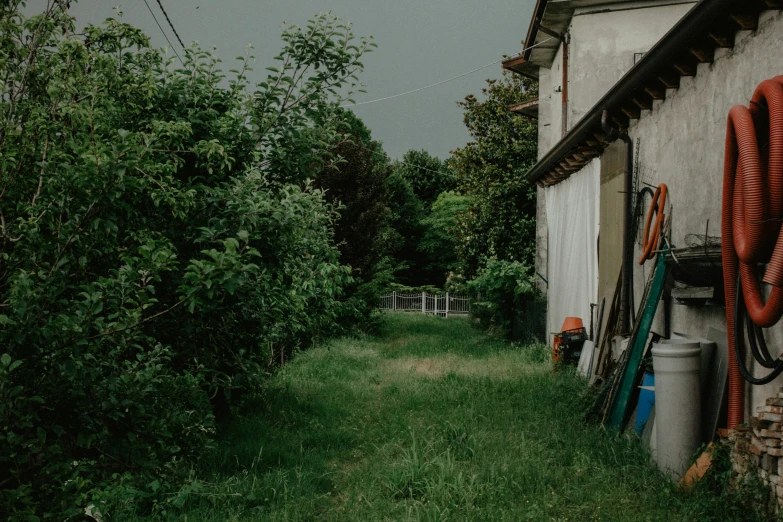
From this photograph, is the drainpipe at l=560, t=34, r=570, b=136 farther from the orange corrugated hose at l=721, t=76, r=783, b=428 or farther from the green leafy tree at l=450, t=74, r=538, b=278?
the orange corrugated hose at l=721, t=76, r=783, b=428

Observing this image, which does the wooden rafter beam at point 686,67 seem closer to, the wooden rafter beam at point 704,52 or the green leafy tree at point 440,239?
the wooden rafter beam at point 704,52

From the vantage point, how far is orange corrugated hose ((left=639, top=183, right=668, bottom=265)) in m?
6.75

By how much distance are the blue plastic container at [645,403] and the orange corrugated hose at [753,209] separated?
1.26 metres

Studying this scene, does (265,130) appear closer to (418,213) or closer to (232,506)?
(232,506)

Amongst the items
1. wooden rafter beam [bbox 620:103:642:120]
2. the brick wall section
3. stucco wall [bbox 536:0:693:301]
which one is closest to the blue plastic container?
the brick wall section

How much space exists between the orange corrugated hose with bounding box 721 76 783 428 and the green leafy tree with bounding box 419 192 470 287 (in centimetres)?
3623

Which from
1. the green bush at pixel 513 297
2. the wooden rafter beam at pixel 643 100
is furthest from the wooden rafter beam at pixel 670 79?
the green bush at pixel 513 297

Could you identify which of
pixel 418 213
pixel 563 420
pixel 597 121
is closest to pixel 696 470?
pixel 563 420

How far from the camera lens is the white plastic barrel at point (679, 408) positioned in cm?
514

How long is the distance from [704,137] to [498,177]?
1637cm

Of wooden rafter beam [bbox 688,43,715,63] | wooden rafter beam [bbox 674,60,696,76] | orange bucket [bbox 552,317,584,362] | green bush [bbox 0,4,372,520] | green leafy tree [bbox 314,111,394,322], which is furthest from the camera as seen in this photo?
green leafy tree [bbox 314,111,394,322]

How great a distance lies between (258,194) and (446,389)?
4411 mm

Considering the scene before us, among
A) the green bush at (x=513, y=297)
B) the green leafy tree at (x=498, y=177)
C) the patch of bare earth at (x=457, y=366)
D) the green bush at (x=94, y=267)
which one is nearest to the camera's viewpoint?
the green bush at (x=94, y=267)

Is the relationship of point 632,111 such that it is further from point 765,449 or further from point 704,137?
point 765,449
